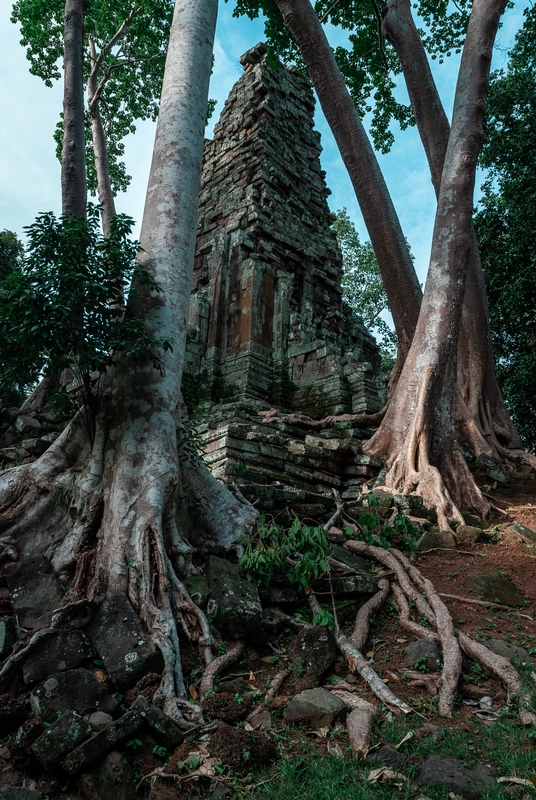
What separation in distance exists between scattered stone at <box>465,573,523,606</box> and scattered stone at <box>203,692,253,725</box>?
1944 mm

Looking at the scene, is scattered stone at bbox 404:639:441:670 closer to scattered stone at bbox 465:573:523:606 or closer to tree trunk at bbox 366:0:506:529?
scattered stone at bbox 465:573:523:606

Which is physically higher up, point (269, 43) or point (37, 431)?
point (269, 43)

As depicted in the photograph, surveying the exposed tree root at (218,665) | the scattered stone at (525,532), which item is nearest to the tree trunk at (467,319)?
the scattered stone at (525,532)

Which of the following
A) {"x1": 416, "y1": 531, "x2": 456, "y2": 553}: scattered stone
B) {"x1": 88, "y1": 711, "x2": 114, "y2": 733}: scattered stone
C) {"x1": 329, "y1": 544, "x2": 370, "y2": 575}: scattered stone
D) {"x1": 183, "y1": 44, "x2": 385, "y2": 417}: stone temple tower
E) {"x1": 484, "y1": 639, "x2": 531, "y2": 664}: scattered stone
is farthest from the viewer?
{"x1": 183, "y1": 44, "x2": 385, "y2": 417}: stone temple tower

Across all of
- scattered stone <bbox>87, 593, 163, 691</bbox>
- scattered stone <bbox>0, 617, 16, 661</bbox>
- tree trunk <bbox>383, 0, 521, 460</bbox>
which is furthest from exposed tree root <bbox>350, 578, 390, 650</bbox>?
tree trunk <bbox>383, 0, 521, 460</bbox>

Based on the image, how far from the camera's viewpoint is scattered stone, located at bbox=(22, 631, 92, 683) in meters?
2.68

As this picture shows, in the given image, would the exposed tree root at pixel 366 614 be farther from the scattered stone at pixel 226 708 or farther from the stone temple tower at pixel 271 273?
the stone temple tower at pixel 271 273

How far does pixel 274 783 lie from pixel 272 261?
10.1m

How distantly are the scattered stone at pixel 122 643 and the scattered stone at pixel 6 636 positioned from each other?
14.7 inches

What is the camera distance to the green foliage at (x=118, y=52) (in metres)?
11.1

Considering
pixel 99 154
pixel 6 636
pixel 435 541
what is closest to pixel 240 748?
pixel 6 636

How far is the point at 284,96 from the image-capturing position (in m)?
13.3

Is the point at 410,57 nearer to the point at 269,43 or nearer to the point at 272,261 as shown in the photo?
the point at 269,43

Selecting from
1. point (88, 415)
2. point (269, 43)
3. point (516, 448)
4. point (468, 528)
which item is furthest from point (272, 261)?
point (88, 415)
